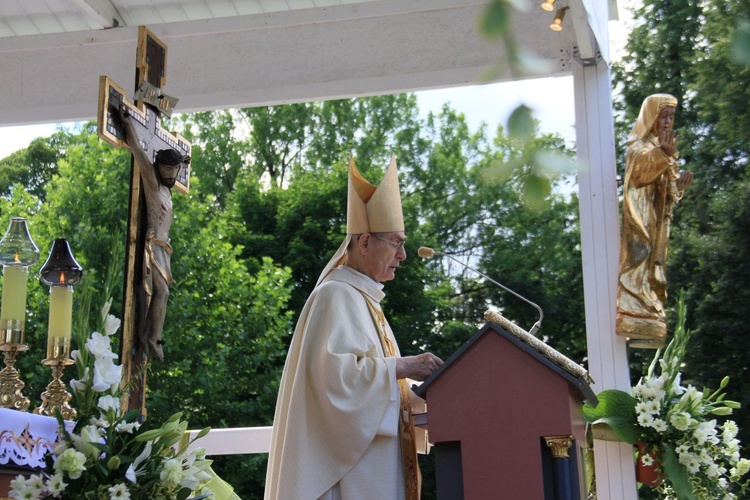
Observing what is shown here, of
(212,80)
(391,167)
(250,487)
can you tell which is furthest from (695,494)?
(250,487)

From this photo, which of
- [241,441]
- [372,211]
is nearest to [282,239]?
[241,441]

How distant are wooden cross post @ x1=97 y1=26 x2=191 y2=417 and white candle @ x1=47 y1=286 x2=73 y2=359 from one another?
1151 mm

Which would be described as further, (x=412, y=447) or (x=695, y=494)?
(x=695, y=494)

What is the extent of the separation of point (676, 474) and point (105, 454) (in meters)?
2.62

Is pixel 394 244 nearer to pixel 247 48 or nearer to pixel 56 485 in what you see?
pixel 56 485

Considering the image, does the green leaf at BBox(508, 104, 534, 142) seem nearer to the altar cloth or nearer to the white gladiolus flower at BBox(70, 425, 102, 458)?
the white gladiolus flower at BBox(70, 425, 102, 458)

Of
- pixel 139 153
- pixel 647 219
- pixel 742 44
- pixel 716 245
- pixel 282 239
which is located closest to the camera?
pixel 742 44

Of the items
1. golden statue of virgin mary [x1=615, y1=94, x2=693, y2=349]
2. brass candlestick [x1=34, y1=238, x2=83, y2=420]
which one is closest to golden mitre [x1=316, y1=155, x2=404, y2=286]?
brass candlestick [x1=34, y1=238, x2=83, y2=420]

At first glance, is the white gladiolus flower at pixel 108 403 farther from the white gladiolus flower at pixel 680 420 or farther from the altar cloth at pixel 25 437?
the white gladiolus flower at pixel 680 420

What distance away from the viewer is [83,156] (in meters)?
15.9

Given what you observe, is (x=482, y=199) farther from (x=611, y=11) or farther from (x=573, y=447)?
(x=573, y=447)

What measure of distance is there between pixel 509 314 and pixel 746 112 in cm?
660

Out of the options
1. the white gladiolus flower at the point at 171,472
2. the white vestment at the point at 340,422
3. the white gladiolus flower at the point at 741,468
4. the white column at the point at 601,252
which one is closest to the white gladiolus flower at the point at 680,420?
the white gladiolus flower at the point at 741,468

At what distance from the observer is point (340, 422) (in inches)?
132
